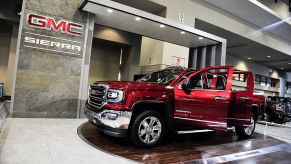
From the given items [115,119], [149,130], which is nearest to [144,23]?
[149,130]

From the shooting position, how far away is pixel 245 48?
15.6 m

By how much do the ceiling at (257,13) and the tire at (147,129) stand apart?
8906mm

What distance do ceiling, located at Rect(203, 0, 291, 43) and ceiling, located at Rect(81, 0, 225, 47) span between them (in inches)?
154

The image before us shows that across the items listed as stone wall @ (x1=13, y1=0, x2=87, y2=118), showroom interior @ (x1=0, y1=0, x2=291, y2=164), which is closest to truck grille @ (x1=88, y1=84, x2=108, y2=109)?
showroom interior @ (x1=0, y1=0, x2=291, y2=164)

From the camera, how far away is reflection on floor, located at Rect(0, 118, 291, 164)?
316cm

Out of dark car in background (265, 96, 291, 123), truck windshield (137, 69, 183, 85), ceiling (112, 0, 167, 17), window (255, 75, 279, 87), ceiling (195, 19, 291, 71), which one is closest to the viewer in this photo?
truck windshield (137, 69, 183, 85)

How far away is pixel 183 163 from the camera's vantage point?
3543 millimetres

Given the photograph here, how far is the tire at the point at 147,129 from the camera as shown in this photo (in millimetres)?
3957

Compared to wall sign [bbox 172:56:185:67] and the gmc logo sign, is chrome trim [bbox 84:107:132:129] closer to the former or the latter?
the gmc logo sign

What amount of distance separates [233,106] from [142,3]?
642 cm

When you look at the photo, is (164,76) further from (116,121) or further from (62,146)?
(62,146)

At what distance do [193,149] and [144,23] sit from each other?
4.26 meters

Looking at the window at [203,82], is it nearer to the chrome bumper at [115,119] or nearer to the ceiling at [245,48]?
the chrome bumper at [115,119]

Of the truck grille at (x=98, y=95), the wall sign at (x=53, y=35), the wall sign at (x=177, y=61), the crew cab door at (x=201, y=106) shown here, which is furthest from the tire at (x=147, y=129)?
the wall sign at (x=177, y=61)
